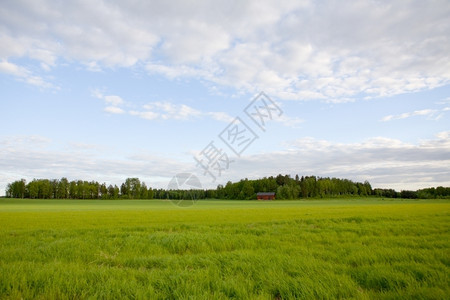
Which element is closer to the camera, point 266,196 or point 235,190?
point 266,196

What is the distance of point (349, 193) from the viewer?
174125mm

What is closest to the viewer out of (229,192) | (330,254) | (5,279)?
(5,279)

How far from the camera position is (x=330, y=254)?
754 centimetres

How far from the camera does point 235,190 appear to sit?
168500 millimetres

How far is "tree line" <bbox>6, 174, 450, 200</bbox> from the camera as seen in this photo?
466 feet

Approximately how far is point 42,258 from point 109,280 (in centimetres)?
407

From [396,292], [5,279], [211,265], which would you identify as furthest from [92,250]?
[396,292]

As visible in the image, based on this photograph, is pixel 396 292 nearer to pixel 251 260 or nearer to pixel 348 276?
pixel 348 276

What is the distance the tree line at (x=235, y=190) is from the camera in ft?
466

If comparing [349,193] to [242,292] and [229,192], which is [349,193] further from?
[242,292]

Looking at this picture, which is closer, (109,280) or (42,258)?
(109,280)

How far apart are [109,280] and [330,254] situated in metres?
6.04

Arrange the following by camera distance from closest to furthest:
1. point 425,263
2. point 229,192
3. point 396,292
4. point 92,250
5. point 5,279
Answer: point 396,292 < point 5,279 < point 425,263 < point 92,250 < point 229,192

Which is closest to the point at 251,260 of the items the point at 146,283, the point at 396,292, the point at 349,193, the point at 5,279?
the point at 146,283
